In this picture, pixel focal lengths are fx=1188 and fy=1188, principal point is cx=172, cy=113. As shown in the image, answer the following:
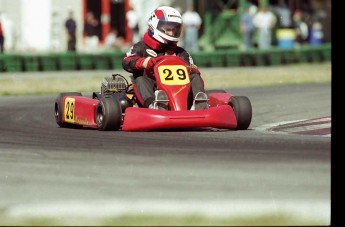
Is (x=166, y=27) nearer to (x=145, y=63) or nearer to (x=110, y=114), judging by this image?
(x=145, y=63)

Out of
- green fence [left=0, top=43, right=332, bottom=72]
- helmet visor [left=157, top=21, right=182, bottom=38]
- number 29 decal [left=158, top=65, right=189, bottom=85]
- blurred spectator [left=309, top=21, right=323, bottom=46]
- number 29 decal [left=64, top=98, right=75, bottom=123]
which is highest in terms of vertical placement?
helmet visor [left=157, top=21, right=182, bottom=38]

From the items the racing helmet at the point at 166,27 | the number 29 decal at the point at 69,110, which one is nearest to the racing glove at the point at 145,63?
the racing helmet at the point at 166,27

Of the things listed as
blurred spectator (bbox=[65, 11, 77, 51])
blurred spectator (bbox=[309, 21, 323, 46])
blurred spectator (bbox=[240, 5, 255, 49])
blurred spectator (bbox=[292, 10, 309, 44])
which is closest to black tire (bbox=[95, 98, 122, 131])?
blurred spectator (bbox=[65, 11, 77, 51])

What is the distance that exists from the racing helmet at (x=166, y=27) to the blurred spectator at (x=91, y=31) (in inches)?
1010

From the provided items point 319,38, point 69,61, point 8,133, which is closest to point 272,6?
point 319,38

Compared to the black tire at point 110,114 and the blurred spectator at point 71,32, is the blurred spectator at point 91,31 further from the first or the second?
the black tire at point 110,114

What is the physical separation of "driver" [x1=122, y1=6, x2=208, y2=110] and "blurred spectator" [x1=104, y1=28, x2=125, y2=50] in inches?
1043

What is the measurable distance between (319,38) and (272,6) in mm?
2127

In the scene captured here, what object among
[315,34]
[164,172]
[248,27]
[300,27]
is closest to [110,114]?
[164,172]

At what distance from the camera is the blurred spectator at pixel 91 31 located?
1507 inches

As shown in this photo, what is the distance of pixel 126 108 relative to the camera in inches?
477

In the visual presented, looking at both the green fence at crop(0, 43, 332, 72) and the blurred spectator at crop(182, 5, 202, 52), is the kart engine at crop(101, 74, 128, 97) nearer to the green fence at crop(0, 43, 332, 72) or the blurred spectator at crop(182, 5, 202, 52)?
the green fence at crop(0, 43, 332, 72)

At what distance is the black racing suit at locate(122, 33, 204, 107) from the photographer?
1221cm

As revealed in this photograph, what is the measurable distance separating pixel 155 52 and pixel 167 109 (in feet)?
2.68
